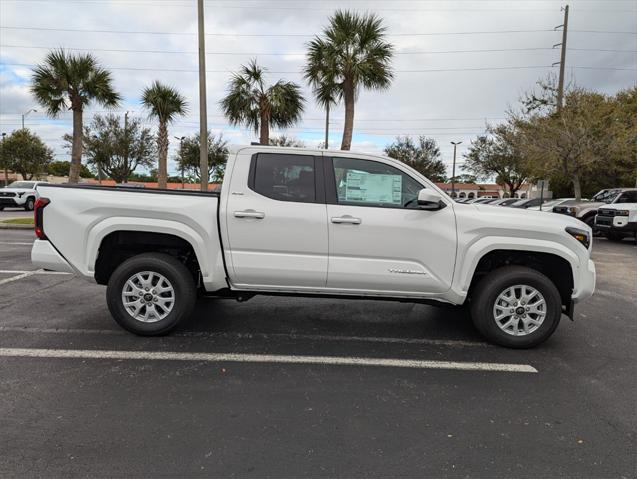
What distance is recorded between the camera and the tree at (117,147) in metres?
41.0

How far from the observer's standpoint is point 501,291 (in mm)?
4492

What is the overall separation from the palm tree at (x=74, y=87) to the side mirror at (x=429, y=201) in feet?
55.4

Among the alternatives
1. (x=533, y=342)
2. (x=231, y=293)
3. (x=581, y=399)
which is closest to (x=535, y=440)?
(x=581, y=399)

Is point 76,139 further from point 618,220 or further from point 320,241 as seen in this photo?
point 618,220

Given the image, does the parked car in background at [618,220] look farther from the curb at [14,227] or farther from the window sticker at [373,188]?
the curb at [14,227]

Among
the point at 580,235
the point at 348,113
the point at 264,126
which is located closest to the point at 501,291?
the point at 580,235

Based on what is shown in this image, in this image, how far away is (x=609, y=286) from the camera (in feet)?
26.4

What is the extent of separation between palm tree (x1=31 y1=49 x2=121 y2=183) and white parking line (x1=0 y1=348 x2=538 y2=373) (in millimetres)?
15533

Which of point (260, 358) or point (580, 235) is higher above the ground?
point (580, 235)

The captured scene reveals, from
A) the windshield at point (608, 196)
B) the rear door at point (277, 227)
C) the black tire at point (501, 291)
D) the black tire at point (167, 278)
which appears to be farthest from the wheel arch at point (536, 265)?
the windshield at point (608, 196)

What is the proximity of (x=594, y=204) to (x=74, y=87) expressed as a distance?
20253 millimetres

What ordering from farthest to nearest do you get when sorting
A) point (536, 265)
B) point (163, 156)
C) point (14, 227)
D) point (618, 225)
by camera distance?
point (163, 156) < point (14, 227) < point (618, 225) < point (536, 265)

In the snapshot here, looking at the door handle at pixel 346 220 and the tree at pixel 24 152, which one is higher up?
the tree at pixel 24 152

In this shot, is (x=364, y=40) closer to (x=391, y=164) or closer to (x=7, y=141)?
(x=391, y=164)
